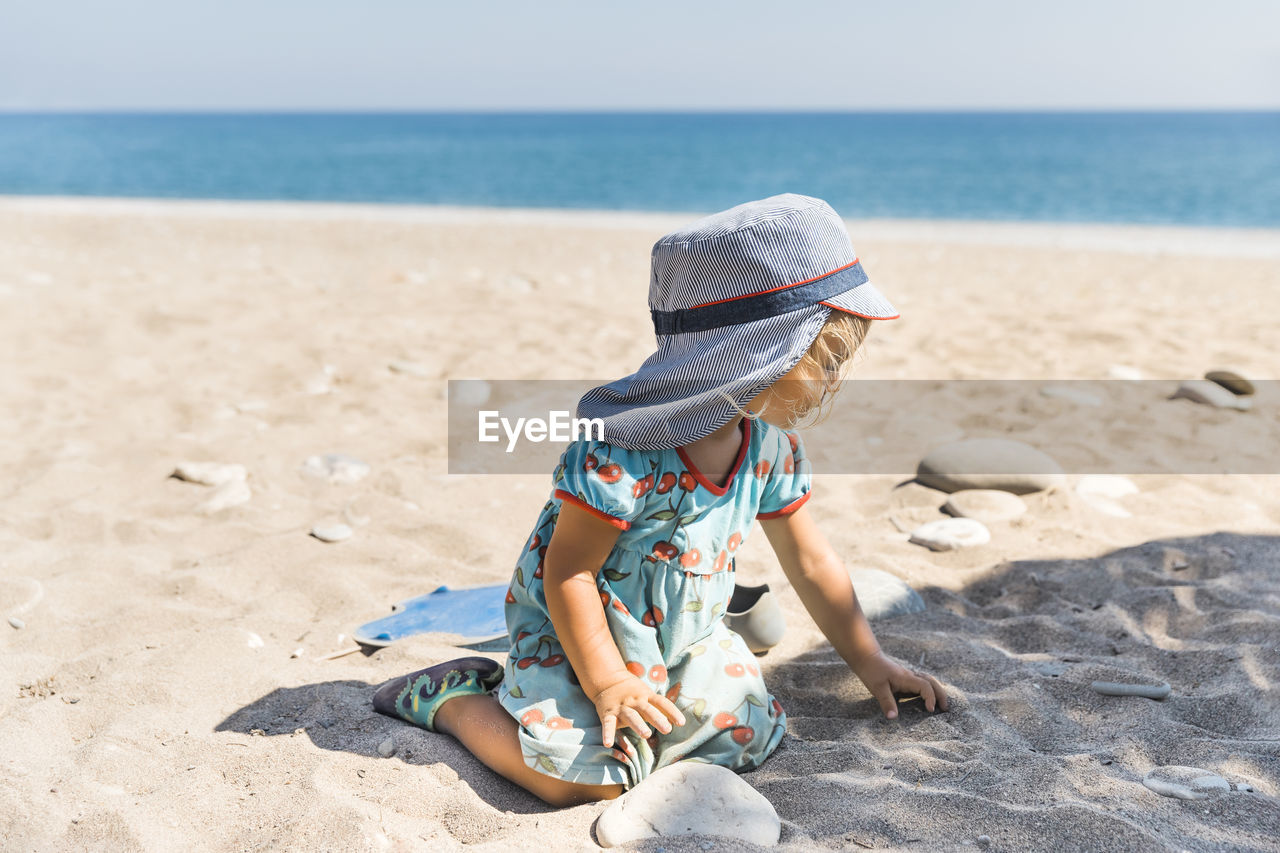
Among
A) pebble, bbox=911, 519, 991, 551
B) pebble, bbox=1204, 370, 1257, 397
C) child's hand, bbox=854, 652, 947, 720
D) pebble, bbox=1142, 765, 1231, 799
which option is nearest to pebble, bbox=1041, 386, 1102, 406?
pebble, bbox=1204, 370, 1257, 397

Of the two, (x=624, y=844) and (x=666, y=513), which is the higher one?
(x=666, y=513)

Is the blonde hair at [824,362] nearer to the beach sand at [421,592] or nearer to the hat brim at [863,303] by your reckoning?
the hat brim at [863,303]

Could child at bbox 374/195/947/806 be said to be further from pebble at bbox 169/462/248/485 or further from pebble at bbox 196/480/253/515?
pebble at bbox 169/462/248/485

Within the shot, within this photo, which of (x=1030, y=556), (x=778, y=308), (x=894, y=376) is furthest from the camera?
(x=894, y=376)

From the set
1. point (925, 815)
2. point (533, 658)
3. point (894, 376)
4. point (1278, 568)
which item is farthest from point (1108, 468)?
point (533, 658)

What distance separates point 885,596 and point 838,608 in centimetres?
68

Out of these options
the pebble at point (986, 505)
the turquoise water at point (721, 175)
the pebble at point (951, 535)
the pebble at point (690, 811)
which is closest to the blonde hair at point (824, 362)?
the pebble at point (690, 811)

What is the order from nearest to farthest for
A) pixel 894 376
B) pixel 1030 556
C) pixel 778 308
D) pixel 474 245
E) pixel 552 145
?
pixel 778 308
pixel 1030 556
pixel 894 376
pixel 474 245
pixel 552 145

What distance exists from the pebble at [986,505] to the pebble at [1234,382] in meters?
2.07

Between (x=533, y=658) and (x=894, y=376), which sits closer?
(x=533, y=658)

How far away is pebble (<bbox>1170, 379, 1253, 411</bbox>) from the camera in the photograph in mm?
4852

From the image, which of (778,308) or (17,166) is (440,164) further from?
(778,308)

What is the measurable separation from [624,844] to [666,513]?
0.65 m

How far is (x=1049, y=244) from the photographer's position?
12.8 meters
